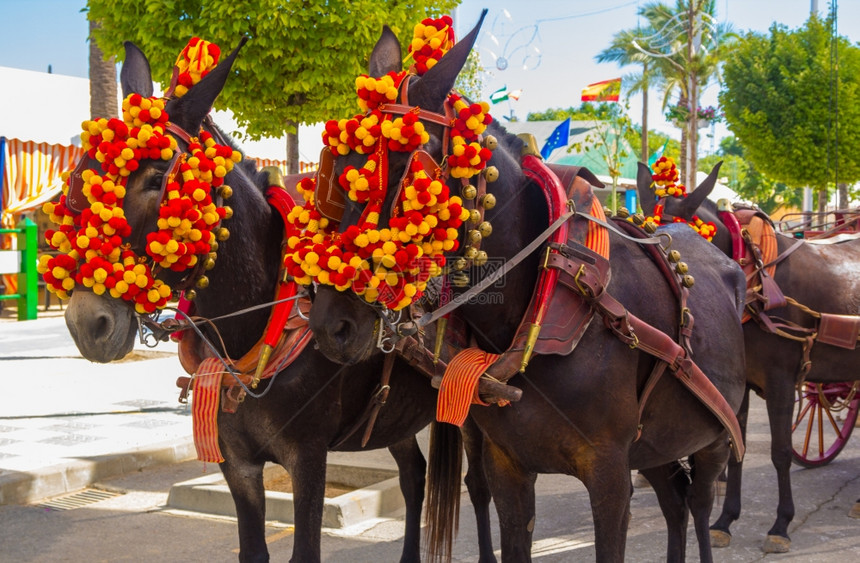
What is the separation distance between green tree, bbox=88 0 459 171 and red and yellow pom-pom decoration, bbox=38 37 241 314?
134 inches

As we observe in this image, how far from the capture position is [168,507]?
217 inches

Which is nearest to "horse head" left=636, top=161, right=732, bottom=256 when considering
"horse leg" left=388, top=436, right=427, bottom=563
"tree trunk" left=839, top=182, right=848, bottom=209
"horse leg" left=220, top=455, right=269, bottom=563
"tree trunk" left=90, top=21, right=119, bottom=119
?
"horse leg" left=388, top=436, right=427, bottom=563

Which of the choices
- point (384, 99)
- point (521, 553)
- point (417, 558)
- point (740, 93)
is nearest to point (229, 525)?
point (417, 558)

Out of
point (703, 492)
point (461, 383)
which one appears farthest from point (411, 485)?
point (461, 383)

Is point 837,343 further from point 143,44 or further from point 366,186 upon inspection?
point 143,44

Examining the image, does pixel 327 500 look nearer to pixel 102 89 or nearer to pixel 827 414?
pixel 827 414

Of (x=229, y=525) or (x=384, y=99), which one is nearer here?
(x=384, y=99)

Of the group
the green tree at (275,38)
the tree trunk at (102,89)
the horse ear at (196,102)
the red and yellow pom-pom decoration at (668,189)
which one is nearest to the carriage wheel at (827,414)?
the red and yellow pom-pom decoration at (668,189)

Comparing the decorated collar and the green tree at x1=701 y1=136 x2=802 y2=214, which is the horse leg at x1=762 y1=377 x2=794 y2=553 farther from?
Result: the green tree at x1=701 y1=136 x2=802 y2=214

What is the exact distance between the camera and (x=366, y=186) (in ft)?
7.34

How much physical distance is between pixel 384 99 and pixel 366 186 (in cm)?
27

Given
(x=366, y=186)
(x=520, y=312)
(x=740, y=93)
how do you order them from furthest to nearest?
(x=740, y=93) → (x=520, y=312) → (x=366, y=186)

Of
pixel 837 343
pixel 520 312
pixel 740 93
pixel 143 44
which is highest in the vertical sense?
pixel 740 93

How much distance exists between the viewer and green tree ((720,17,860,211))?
14.7m
